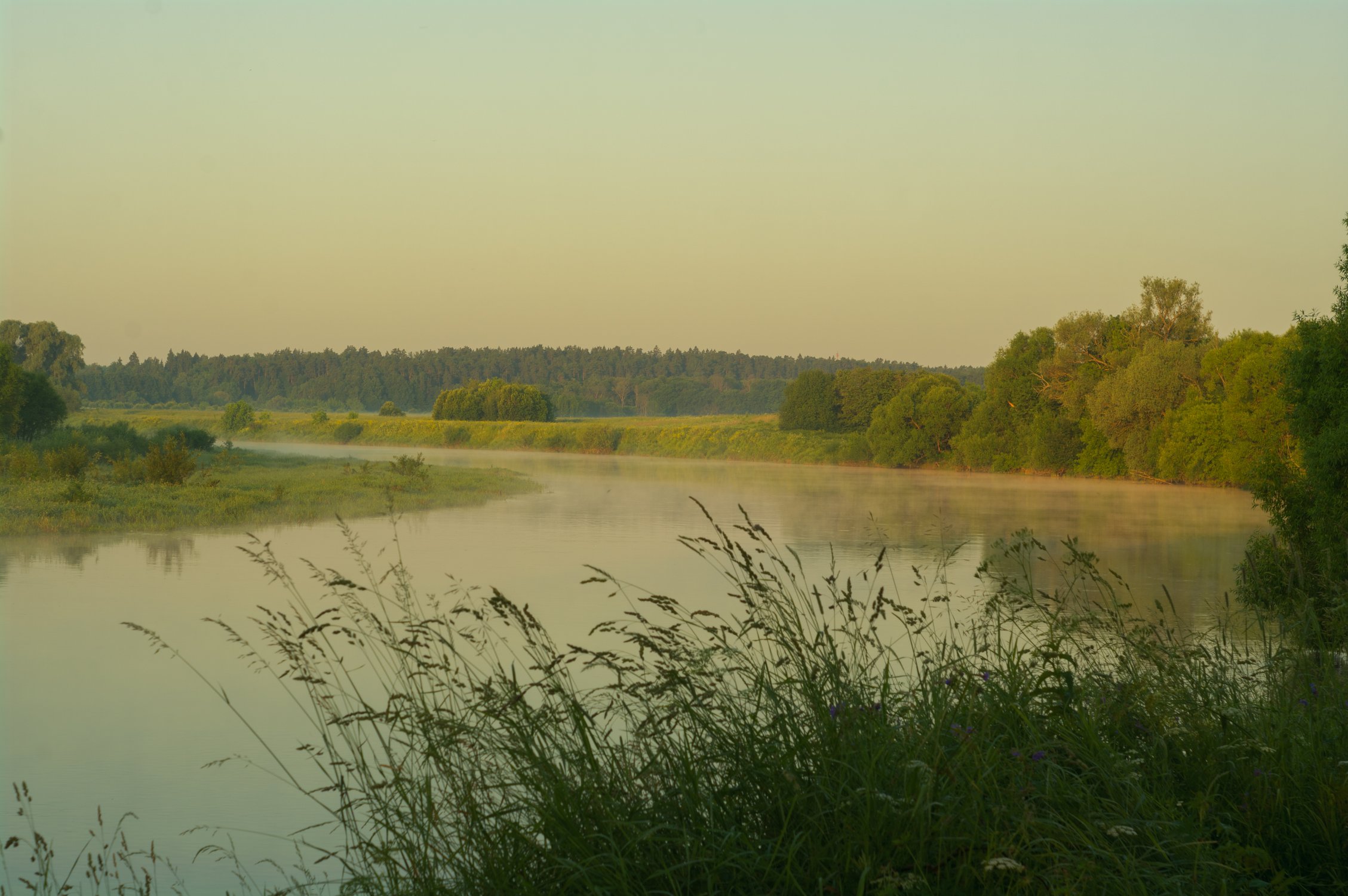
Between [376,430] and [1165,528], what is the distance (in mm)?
63294

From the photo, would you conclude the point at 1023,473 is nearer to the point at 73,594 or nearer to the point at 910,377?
the point at 910,377

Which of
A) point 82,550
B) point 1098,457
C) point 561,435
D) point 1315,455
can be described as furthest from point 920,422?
point 82,550

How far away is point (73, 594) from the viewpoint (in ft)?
41.3

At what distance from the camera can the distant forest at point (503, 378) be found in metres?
95.7

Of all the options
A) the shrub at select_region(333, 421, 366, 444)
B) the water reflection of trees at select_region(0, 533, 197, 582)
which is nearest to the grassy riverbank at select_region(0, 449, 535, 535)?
the water reflection of trees at select_region(0, 533, 197, 582)

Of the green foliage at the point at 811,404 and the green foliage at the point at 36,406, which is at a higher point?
the green foliage at the point at 811,404

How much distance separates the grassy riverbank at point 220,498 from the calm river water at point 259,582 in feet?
3.94

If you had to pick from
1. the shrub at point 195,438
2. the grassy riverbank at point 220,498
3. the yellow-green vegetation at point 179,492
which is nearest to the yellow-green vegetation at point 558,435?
the shrub at point 195,438

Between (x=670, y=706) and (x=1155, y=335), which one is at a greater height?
(x=1155, y=335)

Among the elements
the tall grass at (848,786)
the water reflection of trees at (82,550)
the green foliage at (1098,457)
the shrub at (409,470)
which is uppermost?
the green foliage at (1098,457)

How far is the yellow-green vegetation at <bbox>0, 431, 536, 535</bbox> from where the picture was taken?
1944 centimetres

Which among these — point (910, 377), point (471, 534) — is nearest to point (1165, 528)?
point (471, 534)

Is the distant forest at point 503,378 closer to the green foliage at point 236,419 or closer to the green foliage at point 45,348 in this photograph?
the green foliage at point 236,419

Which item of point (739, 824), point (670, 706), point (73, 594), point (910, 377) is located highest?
point (910, 377)
